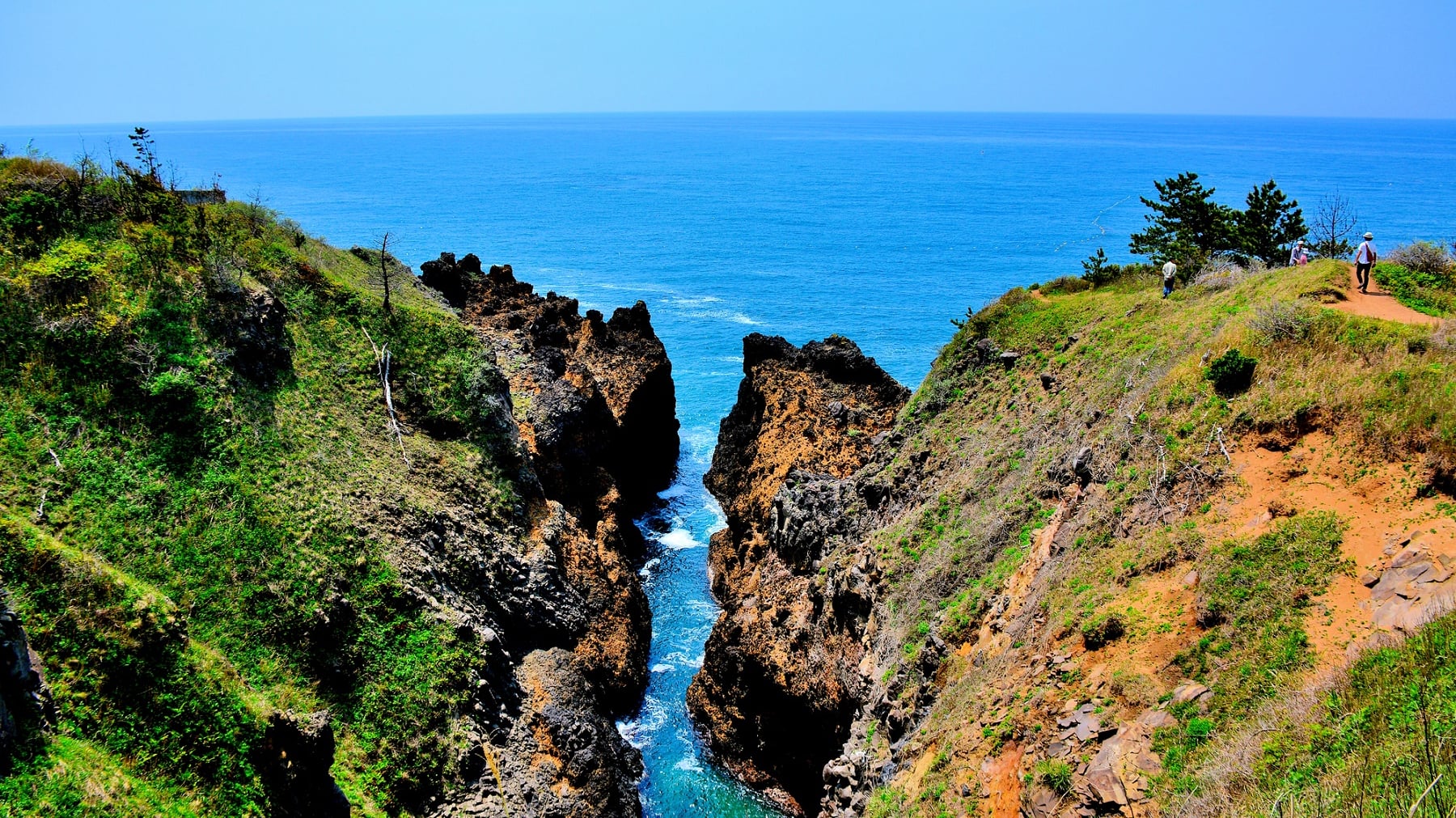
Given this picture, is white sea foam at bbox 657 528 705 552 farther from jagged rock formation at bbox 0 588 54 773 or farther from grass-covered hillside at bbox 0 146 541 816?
jagged rock formation at bbox 0 588 54 773

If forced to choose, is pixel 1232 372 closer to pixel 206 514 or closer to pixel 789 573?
pixel 789 573

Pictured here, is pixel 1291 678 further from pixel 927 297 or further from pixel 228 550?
pixel 927 297

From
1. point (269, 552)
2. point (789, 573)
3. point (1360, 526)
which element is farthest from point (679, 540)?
point (1360, 526)

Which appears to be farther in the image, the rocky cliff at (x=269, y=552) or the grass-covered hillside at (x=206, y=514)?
the rocky cliff at (x=269, y=552)

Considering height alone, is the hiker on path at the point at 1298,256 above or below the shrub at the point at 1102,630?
above

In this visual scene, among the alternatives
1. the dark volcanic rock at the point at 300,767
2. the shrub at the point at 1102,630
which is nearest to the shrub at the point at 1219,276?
the shrub at the point at 1102,630

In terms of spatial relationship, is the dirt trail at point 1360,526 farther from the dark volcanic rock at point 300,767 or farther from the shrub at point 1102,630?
the dark volcanic rock at point 300,767

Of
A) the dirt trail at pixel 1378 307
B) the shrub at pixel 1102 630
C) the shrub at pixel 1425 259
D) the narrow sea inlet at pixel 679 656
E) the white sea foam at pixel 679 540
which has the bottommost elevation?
the narrow sea inlet at pixel 679 656

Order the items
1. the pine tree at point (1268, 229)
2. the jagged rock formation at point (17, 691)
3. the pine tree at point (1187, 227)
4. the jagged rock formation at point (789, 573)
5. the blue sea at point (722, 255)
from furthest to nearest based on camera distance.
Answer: the pine tree at point (1187, 227) → the pine tree at point (1268, 229) → the blue sea at point (722, 255) → the jagged rock formation at point (789, 573) → the jagged rock formation at point (17, 691)
